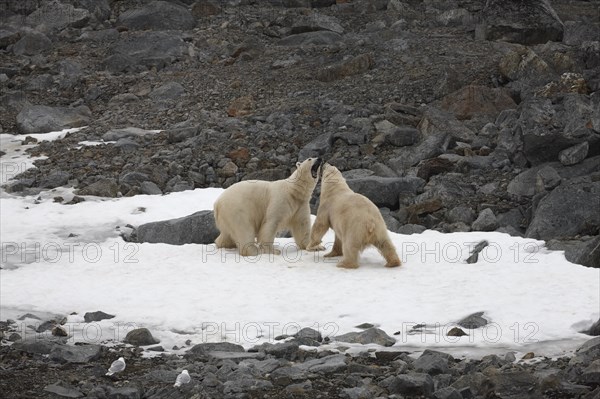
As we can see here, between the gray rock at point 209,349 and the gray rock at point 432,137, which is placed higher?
the gray rock at point 432,137

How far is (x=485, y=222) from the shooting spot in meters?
15.0

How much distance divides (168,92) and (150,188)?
7.35 metres

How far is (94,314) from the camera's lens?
413 inches

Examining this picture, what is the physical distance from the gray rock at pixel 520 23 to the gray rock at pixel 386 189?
37.7 ft

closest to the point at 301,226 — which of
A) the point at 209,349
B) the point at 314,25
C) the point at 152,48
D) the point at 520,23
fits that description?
the point at 209,349

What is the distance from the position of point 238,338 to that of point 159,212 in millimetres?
6393

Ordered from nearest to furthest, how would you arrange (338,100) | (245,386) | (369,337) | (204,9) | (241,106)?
(245,386) < (369,337) < (338,100) < (241,106) < (204,9)

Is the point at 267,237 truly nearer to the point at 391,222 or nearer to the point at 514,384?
the point at 391,222

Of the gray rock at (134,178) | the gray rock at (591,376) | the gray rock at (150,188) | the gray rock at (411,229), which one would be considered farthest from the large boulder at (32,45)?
the gray rock at (591,376)

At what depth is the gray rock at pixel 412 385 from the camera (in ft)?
25.5

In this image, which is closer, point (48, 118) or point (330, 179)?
point (330, 179)

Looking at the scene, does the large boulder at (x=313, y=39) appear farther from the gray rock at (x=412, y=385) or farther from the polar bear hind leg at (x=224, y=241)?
the gray rock at (x=412, y=385)

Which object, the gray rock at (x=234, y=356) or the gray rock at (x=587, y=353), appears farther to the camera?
the gray rock at (x=234, y=356)

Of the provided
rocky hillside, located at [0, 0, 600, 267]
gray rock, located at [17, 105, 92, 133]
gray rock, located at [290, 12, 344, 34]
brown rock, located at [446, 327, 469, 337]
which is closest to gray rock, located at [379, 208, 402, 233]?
rocky hillside, located at [0, 0, 600, 267]
